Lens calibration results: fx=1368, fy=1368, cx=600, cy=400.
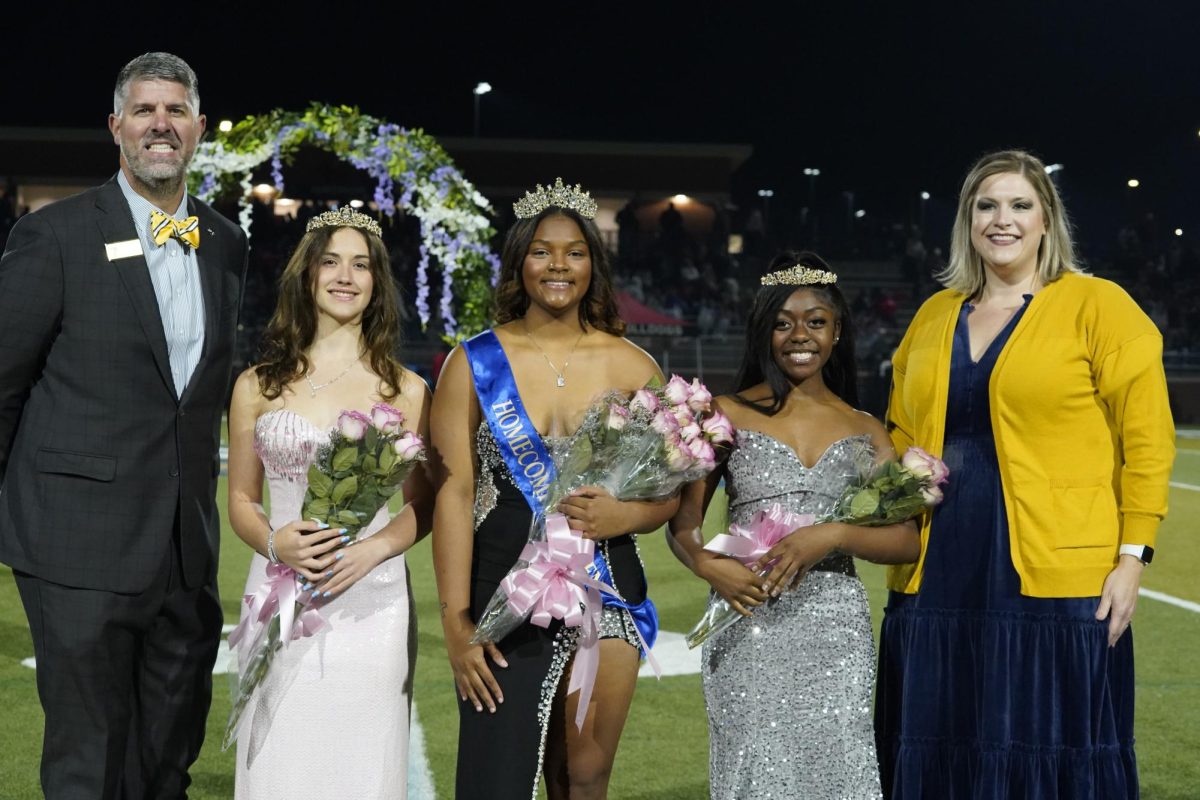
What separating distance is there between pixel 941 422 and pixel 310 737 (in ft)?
5.15

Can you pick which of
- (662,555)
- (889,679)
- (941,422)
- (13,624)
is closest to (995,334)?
(941,422)

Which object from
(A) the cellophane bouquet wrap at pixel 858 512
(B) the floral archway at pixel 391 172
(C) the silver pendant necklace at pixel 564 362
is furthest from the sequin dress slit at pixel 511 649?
(B) the floral archway at pixel 391 172

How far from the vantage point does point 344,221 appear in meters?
3.14

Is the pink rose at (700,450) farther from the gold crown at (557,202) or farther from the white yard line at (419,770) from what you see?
the white yard line at (419,770)

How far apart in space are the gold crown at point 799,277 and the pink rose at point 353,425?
3.50 feet

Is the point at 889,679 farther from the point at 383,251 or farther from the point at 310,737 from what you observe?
→ the point at 383,251

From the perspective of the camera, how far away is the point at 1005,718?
307 cm

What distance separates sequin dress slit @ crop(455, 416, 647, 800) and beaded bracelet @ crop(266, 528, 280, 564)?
423 millimetres

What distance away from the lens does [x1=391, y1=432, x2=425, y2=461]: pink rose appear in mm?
2619

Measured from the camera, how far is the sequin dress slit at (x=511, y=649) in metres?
2.73

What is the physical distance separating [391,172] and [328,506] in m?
Answer: 8.60

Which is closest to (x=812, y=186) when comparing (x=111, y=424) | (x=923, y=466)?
(x=923, y=466)

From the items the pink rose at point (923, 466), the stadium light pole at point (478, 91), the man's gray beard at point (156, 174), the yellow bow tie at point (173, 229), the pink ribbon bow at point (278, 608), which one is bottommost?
the pink ribbon bow at point (278, 608)

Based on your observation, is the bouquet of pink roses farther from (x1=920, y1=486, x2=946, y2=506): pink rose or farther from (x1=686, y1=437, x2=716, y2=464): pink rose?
(x1=920, y1=486, x2=946, y2=506): pink rose
